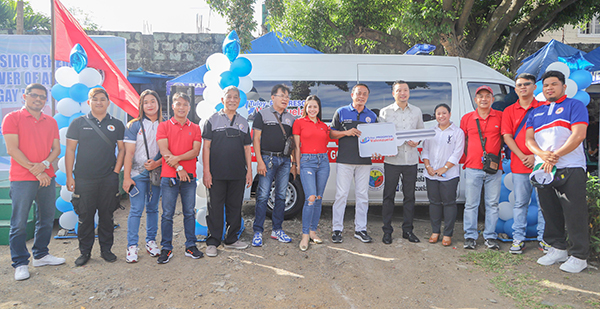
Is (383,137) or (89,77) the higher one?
(89,77)

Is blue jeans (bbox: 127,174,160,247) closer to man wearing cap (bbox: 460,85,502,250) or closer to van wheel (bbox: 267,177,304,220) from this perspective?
van wheel (bbox: 267,177,304,220)

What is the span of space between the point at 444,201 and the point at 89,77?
175 inches

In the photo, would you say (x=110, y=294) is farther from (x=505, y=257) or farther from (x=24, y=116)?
(x=505, y=257)

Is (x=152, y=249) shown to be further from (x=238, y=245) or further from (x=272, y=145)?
(x=272, y=145)

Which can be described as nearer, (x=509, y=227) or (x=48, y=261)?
(x=48, y=261)

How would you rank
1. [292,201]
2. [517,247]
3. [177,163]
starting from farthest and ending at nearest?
[292,201] < [517,247] < [177,163]

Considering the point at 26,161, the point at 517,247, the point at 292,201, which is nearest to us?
the point at 26,161

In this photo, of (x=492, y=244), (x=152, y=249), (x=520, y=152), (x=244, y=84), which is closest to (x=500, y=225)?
(x=492, y=244)

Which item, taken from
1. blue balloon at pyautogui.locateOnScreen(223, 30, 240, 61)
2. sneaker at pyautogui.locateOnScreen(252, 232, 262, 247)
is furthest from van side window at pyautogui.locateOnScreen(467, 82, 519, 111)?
sneaker at pyautogui.locateOnScreen(252, 232, 262, 247)

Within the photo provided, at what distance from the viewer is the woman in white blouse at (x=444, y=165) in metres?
4.41

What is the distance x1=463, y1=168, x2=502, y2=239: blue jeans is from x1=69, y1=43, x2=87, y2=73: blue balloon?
4.72m

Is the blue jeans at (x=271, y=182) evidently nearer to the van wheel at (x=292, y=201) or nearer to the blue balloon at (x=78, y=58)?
the van wheel at (x=292, y=201)

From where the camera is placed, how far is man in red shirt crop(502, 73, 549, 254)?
4.12 metres

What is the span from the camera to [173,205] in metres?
3.99
